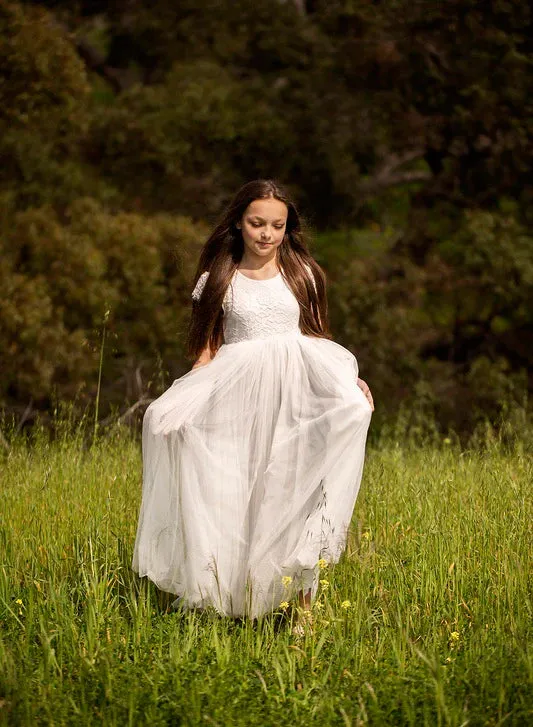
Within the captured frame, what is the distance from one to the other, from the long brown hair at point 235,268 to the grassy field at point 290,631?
844 millimetres

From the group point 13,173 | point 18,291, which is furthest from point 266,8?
point 18,291

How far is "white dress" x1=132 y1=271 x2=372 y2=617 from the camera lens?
3980 millimetres

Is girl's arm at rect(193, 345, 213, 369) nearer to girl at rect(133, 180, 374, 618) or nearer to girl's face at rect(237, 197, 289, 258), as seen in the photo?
girl at rect(133, 180, 374, 618)

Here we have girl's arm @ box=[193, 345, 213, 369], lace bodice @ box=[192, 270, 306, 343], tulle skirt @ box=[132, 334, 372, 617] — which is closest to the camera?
tulle skirt @ box=[132, 334, 372, 617]

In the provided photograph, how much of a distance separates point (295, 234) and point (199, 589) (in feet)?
4.82

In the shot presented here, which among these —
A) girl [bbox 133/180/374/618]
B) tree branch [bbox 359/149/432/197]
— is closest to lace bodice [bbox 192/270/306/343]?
girl [bbox 133/180/374/618]

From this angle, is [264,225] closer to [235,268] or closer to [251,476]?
[235,268]

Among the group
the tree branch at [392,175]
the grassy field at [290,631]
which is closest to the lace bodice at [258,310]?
the grassy field at [290,631]

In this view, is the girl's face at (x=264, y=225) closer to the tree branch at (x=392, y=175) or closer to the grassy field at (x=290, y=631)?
the grassy field at (x=290, y=631)

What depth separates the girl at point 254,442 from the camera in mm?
3988

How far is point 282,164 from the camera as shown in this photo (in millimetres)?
13688

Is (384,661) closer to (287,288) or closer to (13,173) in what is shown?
(287,288)

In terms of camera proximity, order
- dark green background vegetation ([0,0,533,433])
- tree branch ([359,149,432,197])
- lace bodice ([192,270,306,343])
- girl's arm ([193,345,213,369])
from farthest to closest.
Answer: tree branch ([359,149,432,197]) → dark green background vegetation ([0,0,533,433]) → girl's arm ([193,345,213,369]) → lace bodice ([192,270,306,343])

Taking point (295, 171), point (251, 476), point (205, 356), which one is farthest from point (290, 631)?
point (295, 171)
